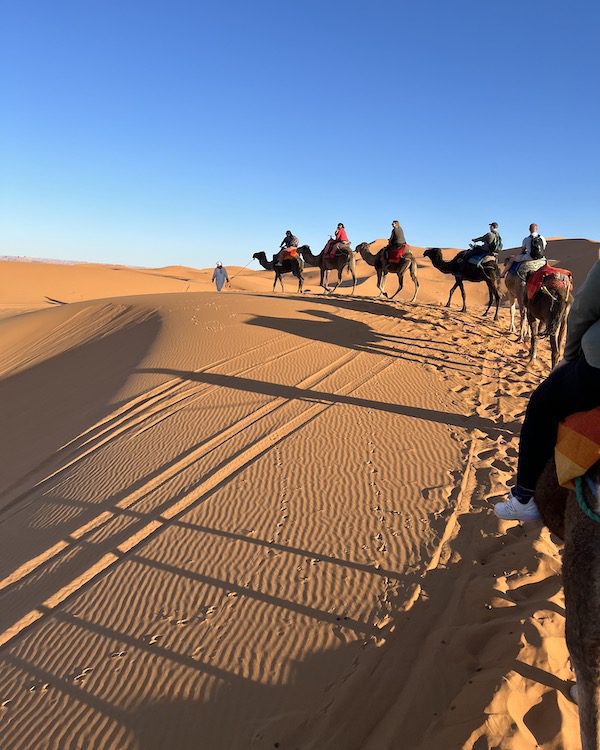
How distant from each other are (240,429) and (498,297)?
12178 millimetres

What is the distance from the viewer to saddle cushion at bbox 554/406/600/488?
199cm

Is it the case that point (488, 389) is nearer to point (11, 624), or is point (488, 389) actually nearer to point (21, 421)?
point (11, 624)

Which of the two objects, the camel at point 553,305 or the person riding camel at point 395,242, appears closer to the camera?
the camel at point 553,305

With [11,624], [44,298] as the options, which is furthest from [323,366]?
[44,298]

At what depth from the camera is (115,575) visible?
4.79 m

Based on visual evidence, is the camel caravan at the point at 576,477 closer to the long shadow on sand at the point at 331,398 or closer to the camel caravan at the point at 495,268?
the long shadow on sand at the point at 331,398

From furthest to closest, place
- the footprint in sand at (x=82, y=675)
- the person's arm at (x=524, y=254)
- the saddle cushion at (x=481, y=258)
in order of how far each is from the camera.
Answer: the saddle cushion at (x=481, y=258)
the person's arm at (x=524, y=254)
the footprint in sand at (x=82, y=675)

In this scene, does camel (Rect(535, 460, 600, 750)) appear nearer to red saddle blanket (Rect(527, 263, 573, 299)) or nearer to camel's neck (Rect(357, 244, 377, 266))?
red saddle blanket (Rect(527, 263, 573, 299))

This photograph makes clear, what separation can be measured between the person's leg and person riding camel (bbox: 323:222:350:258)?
768 inches

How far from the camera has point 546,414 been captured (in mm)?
2498

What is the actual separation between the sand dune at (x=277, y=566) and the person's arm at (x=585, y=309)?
2.12 meters

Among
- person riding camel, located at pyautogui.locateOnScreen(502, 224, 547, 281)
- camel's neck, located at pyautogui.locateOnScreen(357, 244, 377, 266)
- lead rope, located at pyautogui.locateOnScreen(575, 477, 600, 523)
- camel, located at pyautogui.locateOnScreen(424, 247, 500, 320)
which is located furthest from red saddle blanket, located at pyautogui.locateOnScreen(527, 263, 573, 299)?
camel's neck, located at pyautogui.locateOnScreen(357, 244, 377, 266)

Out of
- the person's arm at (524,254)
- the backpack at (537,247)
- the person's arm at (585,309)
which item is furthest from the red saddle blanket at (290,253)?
the person's arm at (585,309)

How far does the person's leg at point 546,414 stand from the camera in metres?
2.22
